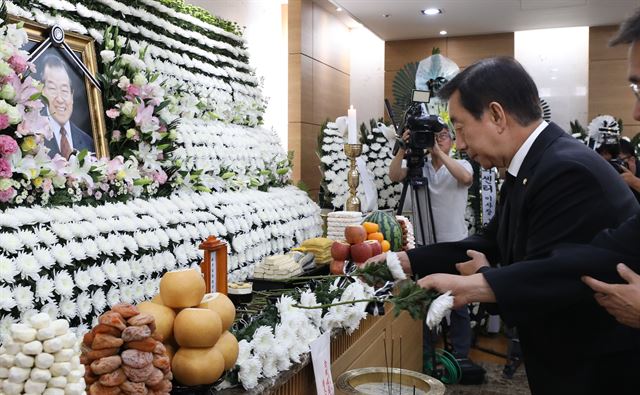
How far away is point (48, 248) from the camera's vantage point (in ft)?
4.99

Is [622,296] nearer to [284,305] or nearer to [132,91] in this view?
[284,305]

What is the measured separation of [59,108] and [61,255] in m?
0.55

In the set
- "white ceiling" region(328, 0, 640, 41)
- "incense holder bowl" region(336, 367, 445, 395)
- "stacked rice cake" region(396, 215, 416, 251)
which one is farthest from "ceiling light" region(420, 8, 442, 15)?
"incense holder bowl" region(336, 367, 445, 395)

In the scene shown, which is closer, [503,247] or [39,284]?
[39,284]

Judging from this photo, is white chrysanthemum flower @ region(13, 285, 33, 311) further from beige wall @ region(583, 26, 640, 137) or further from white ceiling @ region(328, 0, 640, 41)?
beige wall @ region(583, 26, 640, 137)

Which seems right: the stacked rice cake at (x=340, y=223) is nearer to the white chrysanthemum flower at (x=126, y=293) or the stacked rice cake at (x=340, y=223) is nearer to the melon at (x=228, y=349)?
the white chrysanthemum flower at (x=126, y=293)

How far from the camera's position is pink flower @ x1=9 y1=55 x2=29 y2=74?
1564 mm

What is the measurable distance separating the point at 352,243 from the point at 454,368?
181 cm

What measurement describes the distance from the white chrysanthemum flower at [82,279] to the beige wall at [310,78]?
16.1 ft

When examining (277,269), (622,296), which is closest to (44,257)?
(277,269)

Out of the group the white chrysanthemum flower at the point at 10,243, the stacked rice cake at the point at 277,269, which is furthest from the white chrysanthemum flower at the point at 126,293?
the stacked rice cake at the point at 277,269

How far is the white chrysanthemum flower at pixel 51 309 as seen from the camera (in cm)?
146

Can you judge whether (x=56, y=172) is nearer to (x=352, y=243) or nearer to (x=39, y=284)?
(x=39, y=284)

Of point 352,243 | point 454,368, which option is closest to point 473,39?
point 454,368
